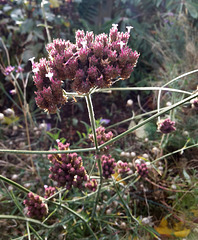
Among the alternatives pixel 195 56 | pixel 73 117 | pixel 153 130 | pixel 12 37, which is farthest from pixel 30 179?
pixel 195 56

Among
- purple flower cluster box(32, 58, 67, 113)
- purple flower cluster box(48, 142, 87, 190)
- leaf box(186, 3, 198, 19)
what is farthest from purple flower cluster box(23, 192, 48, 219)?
leaf box(186, 3, 198, 19)

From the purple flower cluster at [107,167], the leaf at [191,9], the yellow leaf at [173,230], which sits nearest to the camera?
the purple flower cluster at [107,167]

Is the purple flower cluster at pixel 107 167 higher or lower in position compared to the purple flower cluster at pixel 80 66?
lower

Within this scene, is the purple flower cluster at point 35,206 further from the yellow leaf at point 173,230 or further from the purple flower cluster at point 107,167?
the yellow leaf at point 173,230

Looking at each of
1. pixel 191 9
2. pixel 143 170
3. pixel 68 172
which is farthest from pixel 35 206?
pixel 191 9

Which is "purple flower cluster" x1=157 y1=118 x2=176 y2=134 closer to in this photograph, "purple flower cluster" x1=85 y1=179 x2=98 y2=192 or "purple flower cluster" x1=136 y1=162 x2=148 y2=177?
"purple flower cluster" x1=136 y1=162 x2=148 y2=177

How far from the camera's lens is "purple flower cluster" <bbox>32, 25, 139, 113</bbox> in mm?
807

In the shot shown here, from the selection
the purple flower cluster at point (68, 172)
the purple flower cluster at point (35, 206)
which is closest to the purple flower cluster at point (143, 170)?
the purple flower cluster at point (68, 172)

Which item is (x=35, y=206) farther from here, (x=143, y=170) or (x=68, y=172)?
(x=143, y=170)

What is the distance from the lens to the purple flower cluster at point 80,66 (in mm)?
807

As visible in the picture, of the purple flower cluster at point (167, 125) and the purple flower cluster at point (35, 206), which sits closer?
the purple flower cluster at point (35, 206)

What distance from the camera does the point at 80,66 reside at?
847 mm

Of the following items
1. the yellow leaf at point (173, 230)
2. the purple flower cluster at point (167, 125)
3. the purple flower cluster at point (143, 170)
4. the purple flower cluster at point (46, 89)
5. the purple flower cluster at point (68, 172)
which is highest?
the purple flower cluster at point (46, 89)

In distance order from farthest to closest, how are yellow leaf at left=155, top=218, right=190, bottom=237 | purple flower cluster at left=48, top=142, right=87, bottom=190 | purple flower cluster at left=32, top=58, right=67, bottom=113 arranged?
yellow leaf at left=155, top=218, right=190, bottom=237, purple flower cluster at left=48, top=142, right=87, bottom=190, purple flower cluster at left=32, top=58, right=67, bottom=113
